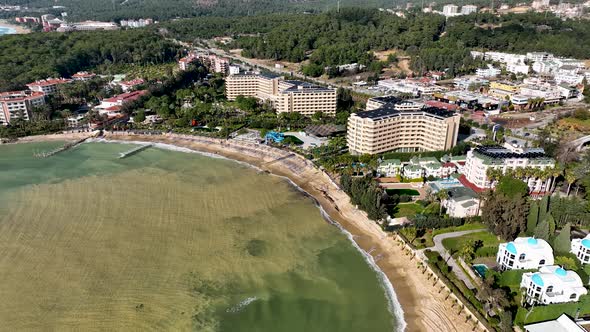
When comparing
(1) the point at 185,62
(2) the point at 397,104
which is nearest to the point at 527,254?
(2) the point at 397,104

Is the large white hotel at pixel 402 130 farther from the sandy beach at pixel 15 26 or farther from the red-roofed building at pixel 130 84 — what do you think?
the sandy beach at pixel 15 26

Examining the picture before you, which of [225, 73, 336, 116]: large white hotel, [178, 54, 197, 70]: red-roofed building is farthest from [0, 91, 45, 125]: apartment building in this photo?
[225, 73, 336, 116]: large white hotel

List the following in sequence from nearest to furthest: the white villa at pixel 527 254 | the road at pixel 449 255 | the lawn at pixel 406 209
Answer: the white villa at pixel 527 254, the road at pixel 449 255, the lawn at pixel 406 209

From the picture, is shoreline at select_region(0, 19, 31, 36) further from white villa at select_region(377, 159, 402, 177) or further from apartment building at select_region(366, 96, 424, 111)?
white villa at select_region(377, 159, 402, 177)

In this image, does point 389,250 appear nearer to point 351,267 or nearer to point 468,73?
point 351,267

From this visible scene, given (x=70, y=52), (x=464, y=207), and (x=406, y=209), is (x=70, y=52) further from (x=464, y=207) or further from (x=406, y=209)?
(x=464, y=207)

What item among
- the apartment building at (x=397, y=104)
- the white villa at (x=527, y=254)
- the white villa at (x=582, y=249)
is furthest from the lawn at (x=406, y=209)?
the apartment building at (x=397, y=104)
